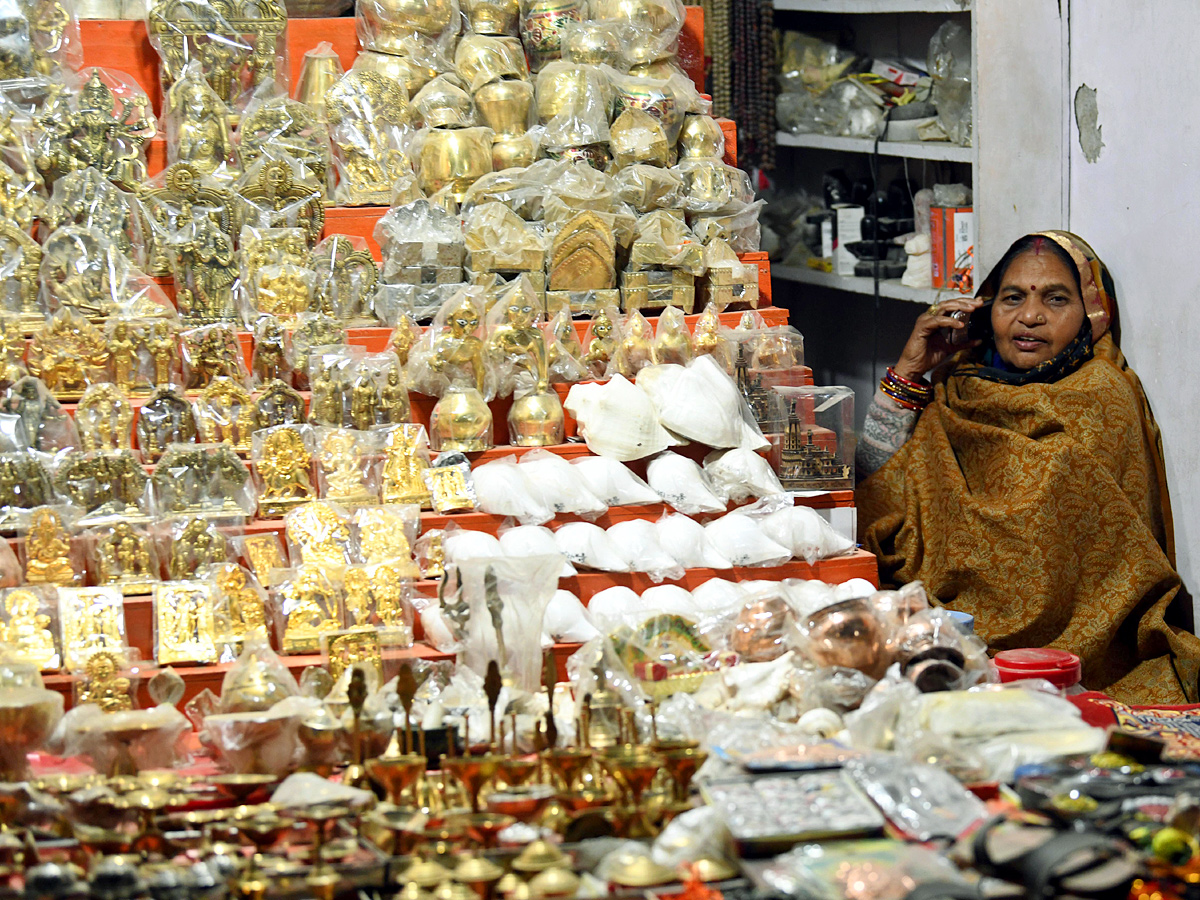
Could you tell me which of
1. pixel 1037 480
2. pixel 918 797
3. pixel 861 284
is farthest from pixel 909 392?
pixel 918 797

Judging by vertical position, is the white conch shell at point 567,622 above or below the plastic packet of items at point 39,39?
below

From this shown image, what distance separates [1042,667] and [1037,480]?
3.62 feet

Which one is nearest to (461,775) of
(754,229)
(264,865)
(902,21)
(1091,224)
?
(264,865)

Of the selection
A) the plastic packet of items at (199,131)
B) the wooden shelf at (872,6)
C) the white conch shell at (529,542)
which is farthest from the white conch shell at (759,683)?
the wooden shelf at (872,6)

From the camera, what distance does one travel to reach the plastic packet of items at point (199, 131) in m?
4.25

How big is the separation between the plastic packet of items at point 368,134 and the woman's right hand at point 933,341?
1.52 metres

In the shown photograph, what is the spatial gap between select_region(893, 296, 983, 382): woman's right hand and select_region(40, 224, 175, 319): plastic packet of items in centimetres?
205

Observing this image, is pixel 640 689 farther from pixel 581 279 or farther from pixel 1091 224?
pixel 1091 224

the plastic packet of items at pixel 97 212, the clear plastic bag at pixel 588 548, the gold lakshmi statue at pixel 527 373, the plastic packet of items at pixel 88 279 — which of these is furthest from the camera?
the plastic packet of items at pixel 97 212

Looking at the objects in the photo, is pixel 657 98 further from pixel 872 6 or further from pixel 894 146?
pixel 872 6

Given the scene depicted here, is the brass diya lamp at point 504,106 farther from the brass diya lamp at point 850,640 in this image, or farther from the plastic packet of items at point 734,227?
the brass diya lamp at point 850,640

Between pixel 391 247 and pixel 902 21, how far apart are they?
11.1 feet

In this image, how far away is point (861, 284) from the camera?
6.24 meters

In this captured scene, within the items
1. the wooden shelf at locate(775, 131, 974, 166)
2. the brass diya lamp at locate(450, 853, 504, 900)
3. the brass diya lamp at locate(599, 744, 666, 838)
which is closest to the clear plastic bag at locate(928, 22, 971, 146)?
the wooden shelf at locate(775, 131, 974, 166)
